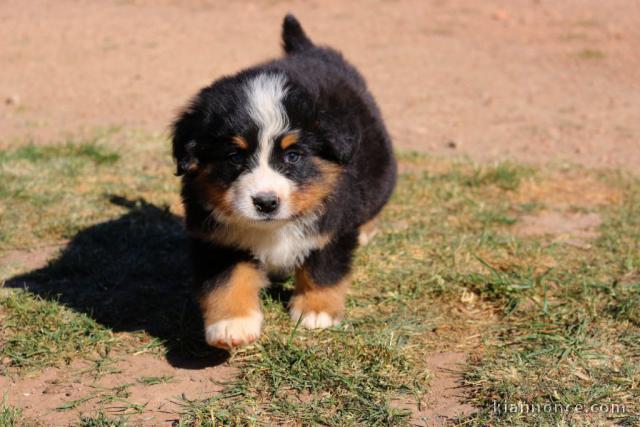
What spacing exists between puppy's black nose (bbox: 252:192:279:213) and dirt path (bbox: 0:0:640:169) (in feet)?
13.1

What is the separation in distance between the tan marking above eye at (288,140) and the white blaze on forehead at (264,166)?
0.03 m

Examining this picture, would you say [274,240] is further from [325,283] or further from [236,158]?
[236,158]

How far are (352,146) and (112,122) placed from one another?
4894 mm

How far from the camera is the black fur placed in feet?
11.8

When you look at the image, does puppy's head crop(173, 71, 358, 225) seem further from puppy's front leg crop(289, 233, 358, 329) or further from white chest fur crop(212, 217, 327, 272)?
puppy's front leg crop(289, 233, 358, 329)

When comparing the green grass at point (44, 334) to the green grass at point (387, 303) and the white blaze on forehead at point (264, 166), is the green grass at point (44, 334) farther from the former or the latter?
the white blaze on forehead at point (264, 166)

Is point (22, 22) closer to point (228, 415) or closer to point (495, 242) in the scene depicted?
point (495, 242)

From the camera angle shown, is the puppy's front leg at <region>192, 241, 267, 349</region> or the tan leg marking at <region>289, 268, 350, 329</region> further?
the tan leg marking at <region>289, 268, 350, 329</region>

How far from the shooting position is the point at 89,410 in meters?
3.36

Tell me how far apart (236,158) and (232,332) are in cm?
77

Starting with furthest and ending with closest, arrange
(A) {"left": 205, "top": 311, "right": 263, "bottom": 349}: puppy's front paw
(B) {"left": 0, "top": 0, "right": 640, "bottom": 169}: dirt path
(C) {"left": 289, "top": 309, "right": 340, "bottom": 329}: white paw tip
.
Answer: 1. (B) {"left": 0, "top": 0, "right": 640, "bottom": 169}: dirt path
2. (C) {"left": 289, "top": 309, "right": 340, "bottom": 329}: white paw tip
3. (A) {"left": 205, "top": 311, "right": 263, "bottom": 349}: puppy's front paw

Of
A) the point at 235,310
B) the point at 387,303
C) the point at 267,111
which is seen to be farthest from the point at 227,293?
the point at 387,303

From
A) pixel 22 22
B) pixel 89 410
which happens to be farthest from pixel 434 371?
pixel 22 22

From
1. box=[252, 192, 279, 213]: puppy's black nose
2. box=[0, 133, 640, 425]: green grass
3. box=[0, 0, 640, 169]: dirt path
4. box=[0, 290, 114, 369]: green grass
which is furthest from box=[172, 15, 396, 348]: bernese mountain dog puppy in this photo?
box=[0, 0, 640, 169]: dirt path
